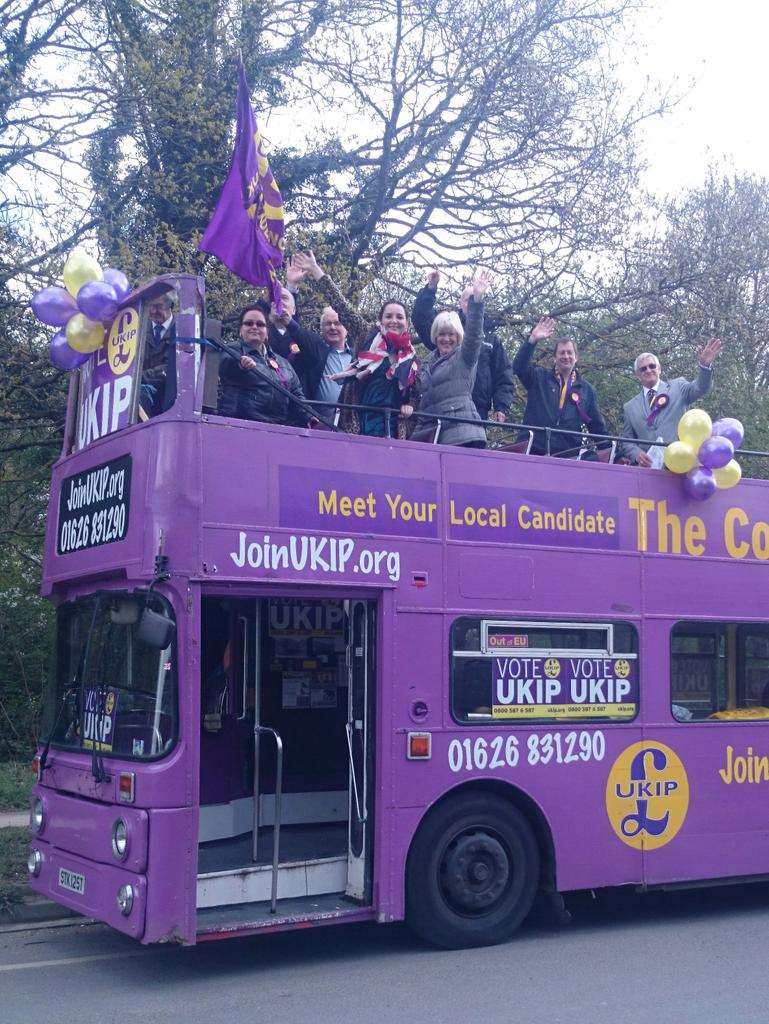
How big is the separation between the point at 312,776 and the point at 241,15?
9.89 metres

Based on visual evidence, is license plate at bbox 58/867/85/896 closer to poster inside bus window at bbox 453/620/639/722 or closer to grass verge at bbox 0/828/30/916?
grass verge at bbox 0/828/30/916

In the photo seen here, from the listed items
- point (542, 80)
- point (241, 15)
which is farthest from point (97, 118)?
point (542, 80)

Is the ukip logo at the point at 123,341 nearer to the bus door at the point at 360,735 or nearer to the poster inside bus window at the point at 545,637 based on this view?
the bus door at the point at 360,735

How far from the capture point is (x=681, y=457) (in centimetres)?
852

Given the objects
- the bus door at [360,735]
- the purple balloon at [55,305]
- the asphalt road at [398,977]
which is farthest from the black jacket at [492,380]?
the asphalt road at [398,977]

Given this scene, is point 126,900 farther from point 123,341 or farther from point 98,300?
point 98,300

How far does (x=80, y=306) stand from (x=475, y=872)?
174 inches

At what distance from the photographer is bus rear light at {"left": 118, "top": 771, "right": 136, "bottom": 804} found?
21.0 feet

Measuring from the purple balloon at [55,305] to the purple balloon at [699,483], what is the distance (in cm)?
456

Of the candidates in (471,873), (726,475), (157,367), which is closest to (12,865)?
(471,873)

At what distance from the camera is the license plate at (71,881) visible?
6750 millimetres

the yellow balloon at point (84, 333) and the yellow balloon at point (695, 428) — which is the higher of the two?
the yellow balloon at point (84, 333)

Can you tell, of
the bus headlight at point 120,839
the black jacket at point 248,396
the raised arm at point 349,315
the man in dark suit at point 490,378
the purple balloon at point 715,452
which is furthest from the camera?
the raised arm at point 349,315

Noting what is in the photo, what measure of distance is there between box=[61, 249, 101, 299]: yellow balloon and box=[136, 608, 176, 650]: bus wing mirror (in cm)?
249
